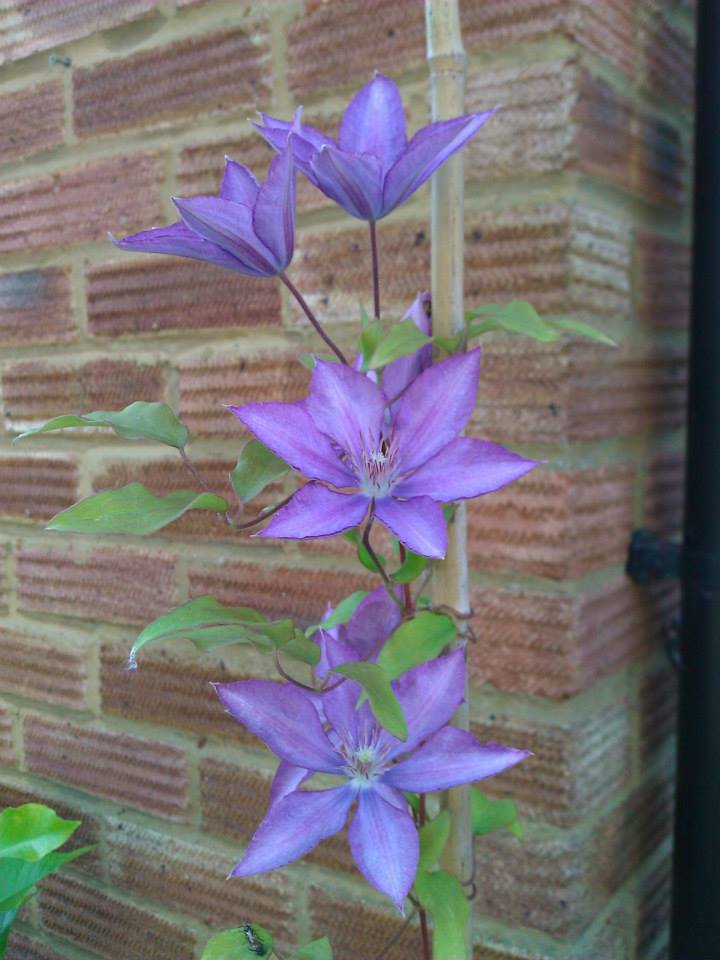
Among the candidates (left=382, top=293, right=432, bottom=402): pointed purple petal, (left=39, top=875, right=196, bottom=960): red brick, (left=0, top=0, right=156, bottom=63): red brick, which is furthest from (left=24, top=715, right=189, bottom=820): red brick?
(left=0, top=0, right=156, bottom=63): red brick

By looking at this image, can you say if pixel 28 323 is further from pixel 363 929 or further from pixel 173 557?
pixel 363 929

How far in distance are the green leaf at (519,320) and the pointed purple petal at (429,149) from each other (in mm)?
78

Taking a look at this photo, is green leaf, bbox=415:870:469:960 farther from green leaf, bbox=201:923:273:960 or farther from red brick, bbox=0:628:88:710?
red brick, bbox=0:628:88:710

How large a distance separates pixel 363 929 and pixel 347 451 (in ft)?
2.34

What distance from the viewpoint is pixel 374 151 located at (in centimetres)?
50

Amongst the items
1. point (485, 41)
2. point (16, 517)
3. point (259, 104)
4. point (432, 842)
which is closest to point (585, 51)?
point (485, 41)

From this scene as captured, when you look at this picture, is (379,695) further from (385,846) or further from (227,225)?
(227,225)

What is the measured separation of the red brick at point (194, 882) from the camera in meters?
1.03

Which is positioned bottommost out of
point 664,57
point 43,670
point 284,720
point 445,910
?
point 43,670

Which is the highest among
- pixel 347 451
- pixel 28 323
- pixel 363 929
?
pixel 28 323

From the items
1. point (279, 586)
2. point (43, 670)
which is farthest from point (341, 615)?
point (43, 670)

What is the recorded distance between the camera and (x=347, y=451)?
46cm

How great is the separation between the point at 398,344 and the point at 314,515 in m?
0.09

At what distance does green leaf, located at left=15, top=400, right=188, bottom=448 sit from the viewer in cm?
47
